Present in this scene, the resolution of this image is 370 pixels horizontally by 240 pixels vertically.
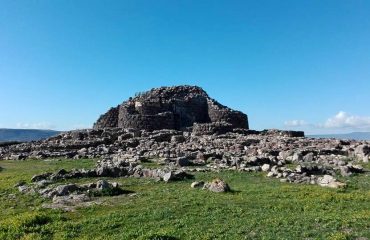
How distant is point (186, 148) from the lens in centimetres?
2945

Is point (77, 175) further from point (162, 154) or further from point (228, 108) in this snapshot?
point (228, 108)

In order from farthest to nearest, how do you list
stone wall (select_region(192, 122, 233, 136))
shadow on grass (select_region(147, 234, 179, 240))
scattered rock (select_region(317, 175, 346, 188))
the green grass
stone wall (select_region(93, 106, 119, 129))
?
stone wall (select_region(93, 106, 119, 129))
stone wall (select_region(192, 122, 233, 136))
scattered rock (select_region(317, 175, 346, 188))
the green grass
shadow on grass (select_region(147, 234, 179, 240))

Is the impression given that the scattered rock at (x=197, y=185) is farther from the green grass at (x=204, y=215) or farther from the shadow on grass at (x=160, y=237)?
the shadow on grass at (x=160, y=237)

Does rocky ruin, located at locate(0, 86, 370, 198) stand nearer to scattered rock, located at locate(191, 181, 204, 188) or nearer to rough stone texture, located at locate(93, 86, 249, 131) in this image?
rough stone texture, located at locate(93, 86, 249, 131)

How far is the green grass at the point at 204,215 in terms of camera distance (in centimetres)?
1033

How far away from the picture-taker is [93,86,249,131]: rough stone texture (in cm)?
4522

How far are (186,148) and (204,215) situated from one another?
1764 cm

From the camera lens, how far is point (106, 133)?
40.8 m

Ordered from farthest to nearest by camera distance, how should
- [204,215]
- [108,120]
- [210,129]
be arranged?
[108,120]
[210,129]
[204,215]

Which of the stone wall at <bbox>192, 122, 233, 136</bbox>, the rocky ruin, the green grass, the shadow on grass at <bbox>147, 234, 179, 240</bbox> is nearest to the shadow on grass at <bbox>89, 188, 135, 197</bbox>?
the green grass

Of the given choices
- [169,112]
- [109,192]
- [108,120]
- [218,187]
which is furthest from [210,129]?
[109,192]

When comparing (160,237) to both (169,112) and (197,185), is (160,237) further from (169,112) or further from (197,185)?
(169,112)

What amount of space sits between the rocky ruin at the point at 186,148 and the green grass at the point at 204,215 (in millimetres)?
2400

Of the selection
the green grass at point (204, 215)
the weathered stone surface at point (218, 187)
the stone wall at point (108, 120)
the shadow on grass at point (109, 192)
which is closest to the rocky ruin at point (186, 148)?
the stone wall at point (108, 120)
